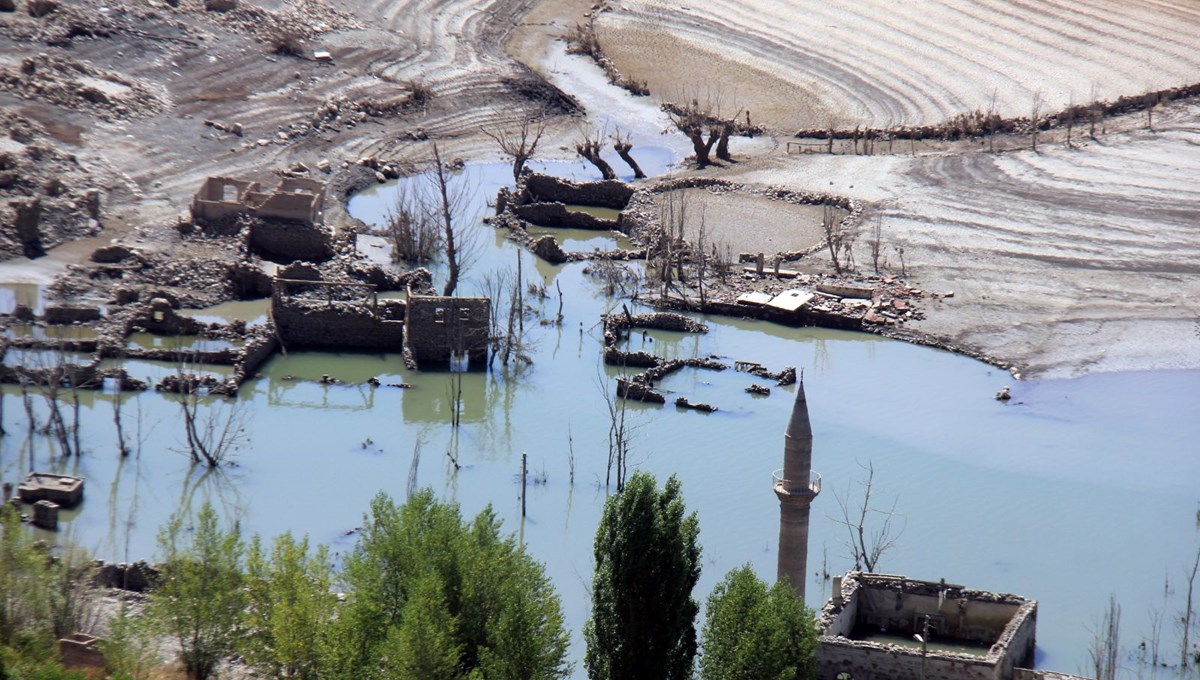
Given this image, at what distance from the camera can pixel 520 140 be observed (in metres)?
70.2

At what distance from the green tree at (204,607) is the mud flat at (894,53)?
151ft

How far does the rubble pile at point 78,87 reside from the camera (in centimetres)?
6181

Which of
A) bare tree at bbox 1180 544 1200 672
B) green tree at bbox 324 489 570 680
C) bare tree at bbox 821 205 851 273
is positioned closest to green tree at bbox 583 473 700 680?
green tree at bbox 324 489 570 680

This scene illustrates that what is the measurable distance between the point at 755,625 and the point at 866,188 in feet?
123

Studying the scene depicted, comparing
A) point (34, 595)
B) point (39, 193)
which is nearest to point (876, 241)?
point (39, 193)

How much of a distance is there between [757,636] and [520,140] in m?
45.7

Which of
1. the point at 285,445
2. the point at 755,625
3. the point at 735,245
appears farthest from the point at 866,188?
the point at 755,625

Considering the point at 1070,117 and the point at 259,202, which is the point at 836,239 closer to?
the point at 1070,117

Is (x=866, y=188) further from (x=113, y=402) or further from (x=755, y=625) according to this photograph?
(x=755, y=625)

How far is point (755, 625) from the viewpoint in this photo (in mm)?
26875

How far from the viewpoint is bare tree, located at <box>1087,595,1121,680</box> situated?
29.5 metres

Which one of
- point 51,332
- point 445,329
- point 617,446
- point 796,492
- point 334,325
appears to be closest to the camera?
point 796,492

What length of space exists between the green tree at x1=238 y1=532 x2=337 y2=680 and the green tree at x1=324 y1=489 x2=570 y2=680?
473 millimetres

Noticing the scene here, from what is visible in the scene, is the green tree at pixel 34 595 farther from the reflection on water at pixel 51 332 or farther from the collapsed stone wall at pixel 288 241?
the collapsed stone wall at pixel 288 241
